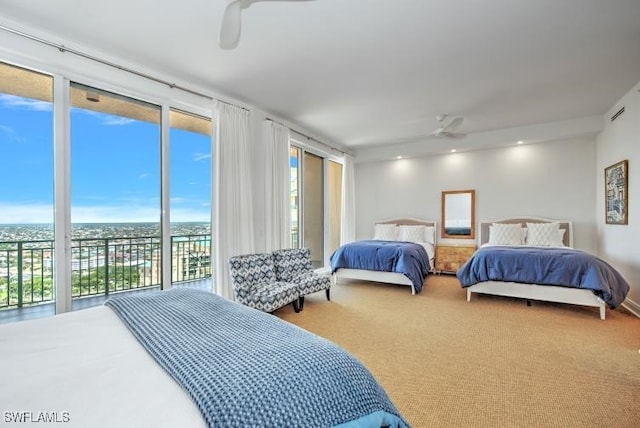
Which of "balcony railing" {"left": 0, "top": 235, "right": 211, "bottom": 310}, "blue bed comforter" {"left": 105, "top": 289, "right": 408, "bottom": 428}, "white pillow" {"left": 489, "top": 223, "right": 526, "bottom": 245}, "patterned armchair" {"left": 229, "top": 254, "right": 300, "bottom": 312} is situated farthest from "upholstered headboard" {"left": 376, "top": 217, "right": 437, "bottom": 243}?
"blue bed comforter" {"left": 105, "top": 289, "right": 408, "bottom": 428}

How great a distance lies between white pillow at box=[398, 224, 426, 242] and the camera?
6289 millimetres

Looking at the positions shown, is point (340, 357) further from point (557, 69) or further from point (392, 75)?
point (557, 69)

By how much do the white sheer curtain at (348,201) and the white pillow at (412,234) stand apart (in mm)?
1157

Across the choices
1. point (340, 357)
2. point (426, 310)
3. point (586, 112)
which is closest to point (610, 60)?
point (586, 112)

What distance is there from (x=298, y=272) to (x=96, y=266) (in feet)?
8.23

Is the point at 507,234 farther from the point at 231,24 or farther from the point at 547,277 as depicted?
the point at 231,24

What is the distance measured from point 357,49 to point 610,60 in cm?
263

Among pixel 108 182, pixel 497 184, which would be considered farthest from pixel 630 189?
pixel 108 182

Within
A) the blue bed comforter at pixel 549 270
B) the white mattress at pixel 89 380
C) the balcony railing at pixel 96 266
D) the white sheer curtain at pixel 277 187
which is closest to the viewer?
the white mattress at pixel 89 380

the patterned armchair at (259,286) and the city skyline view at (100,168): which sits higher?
the city skyline view at (100,168)

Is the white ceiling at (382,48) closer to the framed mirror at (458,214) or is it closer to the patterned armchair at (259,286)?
the framed mirror at (458,214)

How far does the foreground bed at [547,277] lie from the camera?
3.51m

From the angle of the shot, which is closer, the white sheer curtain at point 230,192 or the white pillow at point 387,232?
the white sheer curtain at point 230,192

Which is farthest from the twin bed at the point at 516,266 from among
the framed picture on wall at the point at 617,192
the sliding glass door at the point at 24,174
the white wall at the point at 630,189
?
the sliding glass door at the point at 24,174
